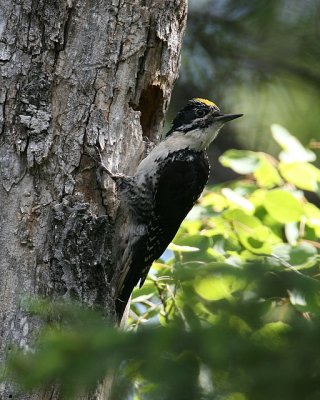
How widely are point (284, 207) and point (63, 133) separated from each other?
4.26 feet

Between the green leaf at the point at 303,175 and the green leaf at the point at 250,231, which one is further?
the green leaf at the point at 303,175

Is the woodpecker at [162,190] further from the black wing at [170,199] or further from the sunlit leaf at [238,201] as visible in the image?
the sunlit leaf at [238,201]

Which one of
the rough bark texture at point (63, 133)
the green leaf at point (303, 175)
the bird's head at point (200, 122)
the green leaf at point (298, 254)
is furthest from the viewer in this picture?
the bird's head at point (200, 122)

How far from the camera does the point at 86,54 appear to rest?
3.54 meters

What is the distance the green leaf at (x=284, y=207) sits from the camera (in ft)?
12.7

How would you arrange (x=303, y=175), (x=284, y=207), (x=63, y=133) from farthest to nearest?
1. (x=303, y=175)
2. (x=284, y=207)
3. (x=63, y=133)

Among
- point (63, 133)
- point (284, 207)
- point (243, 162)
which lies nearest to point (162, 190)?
point (243, 162)

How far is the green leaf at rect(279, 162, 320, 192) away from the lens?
13.2 ft

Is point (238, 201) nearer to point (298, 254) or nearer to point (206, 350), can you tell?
point (298, 254)

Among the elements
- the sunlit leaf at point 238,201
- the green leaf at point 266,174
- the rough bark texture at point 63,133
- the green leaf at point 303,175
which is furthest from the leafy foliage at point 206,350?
the green leaf at point 266,174

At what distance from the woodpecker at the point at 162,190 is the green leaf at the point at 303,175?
0.45 meters

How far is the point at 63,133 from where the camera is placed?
3.43 metres

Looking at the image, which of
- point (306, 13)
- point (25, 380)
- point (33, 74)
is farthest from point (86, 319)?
point (306, 13)

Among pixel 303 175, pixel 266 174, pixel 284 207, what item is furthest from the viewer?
pixel 266 174
